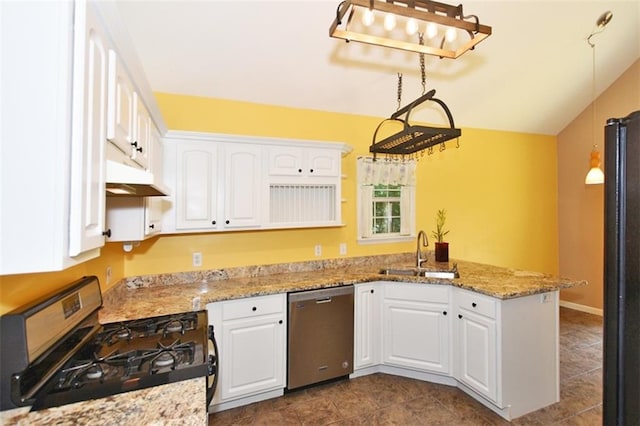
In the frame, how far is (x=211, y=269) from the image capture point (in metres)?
2.83

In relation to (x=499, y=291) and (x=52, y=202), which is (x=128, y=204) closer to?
(x=52, y=202)

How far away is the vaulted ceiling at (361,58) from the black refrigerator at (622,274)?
2.15 m

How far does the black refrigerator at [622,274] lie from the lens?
662 millimetres

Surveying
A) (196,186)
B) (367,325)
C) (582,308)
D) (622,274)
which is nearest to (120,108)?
(196,186)

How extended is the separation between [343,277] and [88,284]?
6.19 ft

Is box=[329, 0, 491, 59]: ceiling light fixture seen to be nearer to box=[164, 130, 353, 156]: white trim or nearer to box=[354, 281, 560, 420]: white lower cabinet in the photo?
box=[164, 130, 353, 156]: white trim

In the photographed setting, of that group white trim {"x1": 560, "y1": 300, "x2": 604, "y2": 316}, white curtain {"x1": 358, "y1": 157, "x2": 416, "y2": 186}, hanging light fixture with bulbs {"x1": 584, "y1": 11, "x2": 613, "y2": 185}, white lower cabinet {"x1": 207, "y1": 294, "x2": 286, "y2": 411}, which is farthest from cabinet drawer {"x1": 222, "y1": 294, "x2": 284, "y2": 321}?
white trim {"x1": 560, "y1": 300, "x2": 604, "y2": 316}

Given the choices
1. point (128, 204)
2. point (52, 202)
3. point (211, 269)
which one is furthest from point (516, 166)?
point (52, 202)

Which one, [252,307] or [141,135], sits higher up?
[141,135]

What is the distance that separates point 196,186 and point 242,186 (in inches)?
14.6

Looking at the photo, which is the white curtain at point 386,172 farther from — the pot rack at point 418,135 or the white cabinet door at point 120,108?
the white cabinet door at point 120,108

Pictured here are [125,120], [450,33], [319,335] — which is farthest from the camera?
[319,335]

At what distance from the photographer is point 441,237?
377 cm

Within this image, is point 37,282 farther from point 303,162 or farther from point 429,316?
point 429,316
